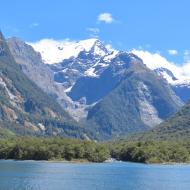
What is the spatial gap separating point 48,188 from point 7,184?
556 inches

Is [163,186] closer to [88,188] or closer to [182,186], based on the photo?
[182,186]

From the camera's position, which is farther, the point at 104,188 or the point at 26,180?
the point at 26,180

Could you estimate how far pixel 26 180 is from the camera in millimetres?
195125

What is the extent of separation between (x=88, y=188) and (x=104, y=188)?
458 centimetres

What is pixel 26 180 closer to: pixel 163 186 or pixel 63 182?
pixel 63 182

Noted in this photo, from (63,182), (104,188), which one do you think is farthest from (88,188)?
(63,182)

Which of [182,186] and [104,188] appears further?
Result: [182,186]

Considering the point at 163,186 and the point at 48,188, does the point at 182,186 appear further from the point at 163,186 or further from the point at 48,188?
the point at 48,188

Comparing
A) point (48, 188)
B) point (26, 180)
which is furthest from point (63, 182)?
point (48, 188)

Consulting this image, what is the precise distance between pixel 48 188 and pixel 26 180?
94.9ft

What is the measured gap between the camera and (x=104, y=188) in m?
175

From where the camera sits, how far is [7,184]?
175125 mm

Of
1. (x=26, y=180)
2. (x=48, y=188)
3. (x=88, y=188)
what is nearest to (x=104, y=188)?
(x=88, y=188)

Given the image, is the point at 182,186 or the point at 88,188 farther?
the point at 182,186
